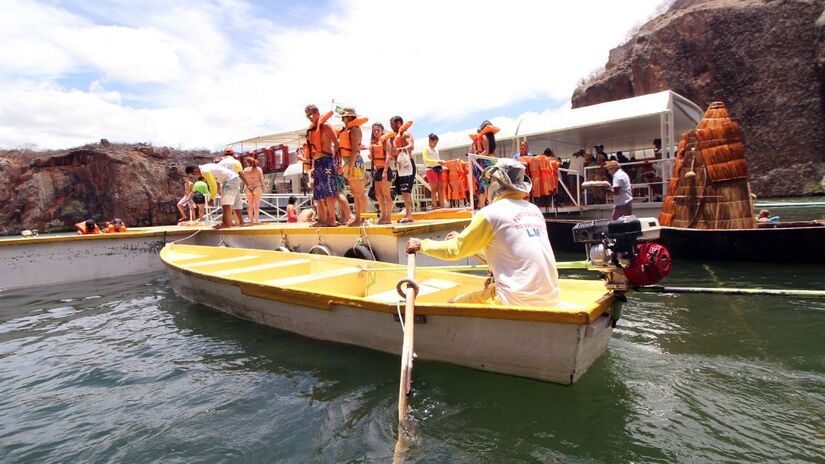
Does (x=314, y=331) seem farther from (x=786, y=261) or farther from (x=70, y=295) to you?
(x=786, y=261)

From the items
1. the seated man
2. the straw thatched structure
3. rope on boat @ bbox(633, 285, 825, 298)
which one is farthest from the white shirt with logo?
the straw thatched structure

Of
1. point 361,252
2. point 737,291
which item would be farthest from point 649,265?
point 361,252

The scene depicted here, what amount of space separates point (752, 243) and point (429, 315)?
284 inches

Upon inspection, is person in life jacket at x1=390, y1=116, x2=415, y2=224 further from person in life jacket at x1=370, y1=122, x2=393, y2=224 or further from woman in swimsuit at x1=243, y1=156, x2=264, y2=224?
woman in swimsuit at x1=243, y1=156, x2=264, y2=224

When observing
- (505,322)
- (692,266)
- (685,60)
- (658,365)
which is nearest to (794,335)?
(658,365)

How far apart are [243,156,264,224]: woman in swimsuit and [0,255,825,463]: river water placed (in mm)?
5685

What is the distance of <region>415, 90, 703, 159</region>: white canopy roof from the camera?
38.8ft

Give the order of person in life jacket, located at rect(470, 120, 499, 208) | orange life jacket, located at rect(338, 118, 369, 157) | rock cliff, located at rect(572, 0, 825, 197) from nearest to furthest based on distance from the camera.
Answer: orange life jacket, located at rect(338, 118, 369, 157) < person in life jacket, located at rect(470, 120, 499, 208) < rock cliff, located at rect(572, 0, 825, 197)

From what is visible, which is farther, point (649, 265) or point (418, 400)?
point (418, 400)

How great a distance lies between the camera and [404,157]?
23.3ft

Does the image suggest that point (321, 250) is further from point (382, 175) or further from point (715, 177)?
point (715, 177)

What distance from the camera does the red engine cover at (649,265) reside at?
2.79 metres

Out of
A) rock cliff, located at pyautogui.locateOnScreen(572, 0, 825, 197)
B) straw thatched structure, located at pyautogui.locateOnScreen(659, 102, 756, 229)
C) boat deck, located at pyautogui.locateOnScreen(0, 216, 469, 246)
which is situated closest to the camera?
boat deck, located at pyautogui.locateOnScreen(0, 216, 469, 246)

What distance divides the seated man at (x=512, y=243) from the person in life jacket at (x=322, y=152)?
4.19 m
